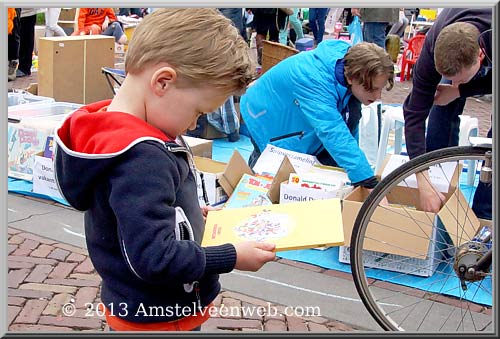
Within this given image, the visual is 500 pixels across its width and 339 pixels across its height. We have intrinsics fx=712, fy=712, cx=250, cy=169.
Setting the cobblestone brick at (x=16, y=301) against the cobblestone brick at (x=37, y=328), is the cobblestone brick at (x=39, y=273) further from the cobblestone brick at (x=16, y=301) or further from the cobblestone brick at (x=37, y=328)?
the cobblestone brick at (x=37, y=328)

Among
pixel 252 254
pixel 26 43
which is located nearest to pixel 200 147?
pixel 252 254

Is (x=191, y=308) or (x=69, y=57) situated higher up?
(x=191, y=308)

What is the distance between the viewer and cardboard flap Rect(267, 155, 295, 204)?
4023 millimetres

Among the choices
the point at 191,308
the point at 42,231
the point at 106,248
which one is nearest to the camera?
the point at 106,248

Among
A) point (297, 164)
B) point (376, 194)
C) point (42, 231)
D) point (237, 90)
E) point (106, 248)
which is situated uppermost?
point (237, 90)

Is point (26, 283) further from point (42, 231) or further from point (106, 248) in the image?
point (106, 248)

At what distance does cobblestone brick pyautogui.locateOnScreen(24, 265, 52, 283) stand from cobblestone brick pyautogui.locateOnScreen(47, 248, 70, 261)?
13cm

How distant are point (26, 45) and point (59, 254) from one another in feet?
19.5

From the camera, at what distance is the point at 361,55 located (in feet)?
12.5

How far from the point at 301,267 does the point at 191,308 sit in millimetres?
1974

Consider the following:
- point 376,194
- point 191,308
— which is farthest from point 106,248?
point 376,194

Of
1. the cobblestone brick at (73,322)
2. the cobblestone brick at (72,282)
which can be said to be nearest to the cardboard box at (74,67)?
the cobblestone brick at (72,282)

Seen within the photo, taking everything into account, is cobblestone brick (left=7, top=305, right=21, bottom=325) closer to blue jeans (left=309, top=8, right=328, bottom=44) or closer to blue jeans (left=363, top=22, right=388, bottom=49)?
blue jeans (left=363, top=22, right=388, bottom=49)

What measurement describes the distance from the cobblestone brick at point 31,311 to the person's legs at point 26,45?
643cm
